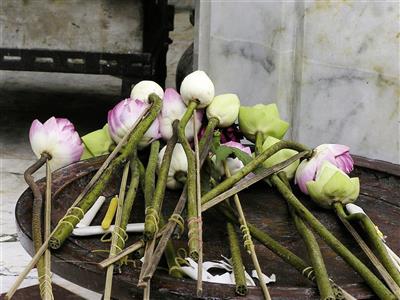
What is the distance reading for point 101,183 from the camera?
1512 millimetres

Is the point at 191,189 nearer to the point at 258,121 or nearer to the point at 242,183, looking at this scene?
the point at 242,183

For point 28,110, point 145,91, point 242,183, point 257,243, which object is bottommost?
point 28,110

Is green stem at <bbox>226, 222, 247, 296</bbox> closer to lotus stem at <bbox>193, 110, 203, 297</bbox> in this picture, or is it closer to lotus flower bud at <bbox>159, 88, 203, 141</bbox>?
lotus stem at <bbox>193, 110, 203, 297</bbox>

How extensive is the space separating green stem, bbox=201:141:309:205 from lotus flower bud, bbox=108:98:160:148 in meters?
0.21

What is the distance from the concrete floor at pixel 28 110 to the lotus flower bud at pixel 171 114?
108 cm

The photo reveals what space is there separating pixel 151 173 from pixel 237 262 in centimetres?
30

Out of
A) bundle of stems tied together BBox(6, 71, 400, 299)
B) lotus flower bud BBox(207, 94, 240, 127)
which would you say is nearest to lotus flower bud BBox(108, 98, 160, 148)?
bundle of stems tied together BBox(6, 71, 400, 299)

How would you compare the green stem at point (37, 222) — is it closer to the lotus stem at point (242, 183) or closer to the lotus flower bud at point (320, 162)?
the lotus stem at point (242, 183)

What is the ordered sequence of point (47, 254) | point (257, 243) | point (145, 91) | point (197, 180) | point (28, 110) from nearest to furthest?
point (47, 254) < point (197, 180) < point (257, 243) < point (145, 91) < point (28, 110)

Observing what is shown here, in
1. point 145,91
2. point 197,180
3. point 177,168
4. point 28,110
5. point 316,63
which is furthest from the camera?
point 28,110

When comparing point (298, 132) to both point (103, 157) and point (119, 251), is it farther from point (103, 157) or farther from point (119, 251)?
point (119, 251)

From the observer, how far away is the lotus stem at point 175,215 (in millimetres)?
1207

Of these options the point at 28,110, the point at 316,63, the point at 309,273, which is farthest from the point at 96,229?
the point at 28,110

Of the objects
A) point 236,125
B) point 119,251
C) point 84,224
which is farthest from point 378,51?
point 119,251
